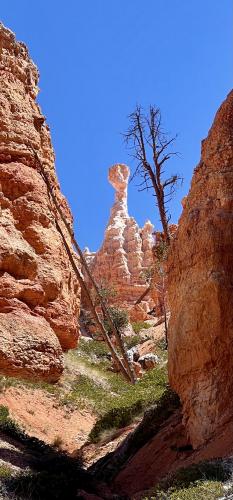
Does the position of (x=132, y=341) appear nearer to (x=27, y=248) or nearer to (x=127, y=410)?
(x=127, y=410)

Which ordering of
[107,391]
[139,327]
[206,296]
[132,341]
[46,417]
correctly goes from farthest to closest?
1. [139,327]
2. [132,341]
3. [107,391]
4. [46,417]
5. [206,296]

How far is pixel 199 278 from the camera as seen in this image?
9.10 meters

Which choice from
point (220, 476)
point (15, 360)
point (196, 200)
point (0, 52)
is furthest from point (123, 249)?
point (220, 476)

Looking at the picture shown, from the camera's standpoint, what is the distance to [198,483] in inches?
236

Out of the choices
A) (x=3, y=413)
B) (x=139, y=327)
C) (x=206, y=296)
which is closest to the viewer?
(x=206, y=296)

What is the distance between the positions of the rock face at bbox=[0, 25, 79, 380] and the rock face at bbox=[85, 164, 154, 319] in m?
39.7

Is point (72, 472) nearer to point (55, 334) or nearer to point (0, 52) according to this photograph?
point (55, 334)

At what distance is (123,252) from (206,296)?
5999cm

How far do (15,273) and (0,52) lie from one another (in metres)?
9.03

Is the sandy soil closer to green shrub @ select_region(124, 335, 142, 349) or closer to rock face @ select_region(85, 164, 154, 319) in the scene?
green shrub @ select_region(124, 335, 142, 349)

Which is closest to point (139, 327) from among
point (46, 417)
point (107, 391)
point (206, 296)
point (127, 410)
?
point (107, 391)

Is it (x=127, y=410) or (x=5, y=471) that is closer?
(x=5, y=471)

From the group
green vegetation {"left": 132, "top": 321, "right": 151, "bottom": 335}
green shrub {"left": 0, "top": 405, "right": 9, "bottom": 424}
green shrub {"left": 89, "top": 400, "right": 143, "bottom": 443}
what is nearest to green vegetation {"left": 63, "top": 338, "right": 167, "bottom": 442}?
green shrub {"left": 89, "top": 400, "right": 143, "bottom": 443}

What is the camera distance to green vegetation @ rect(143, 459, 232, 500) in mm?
5621
